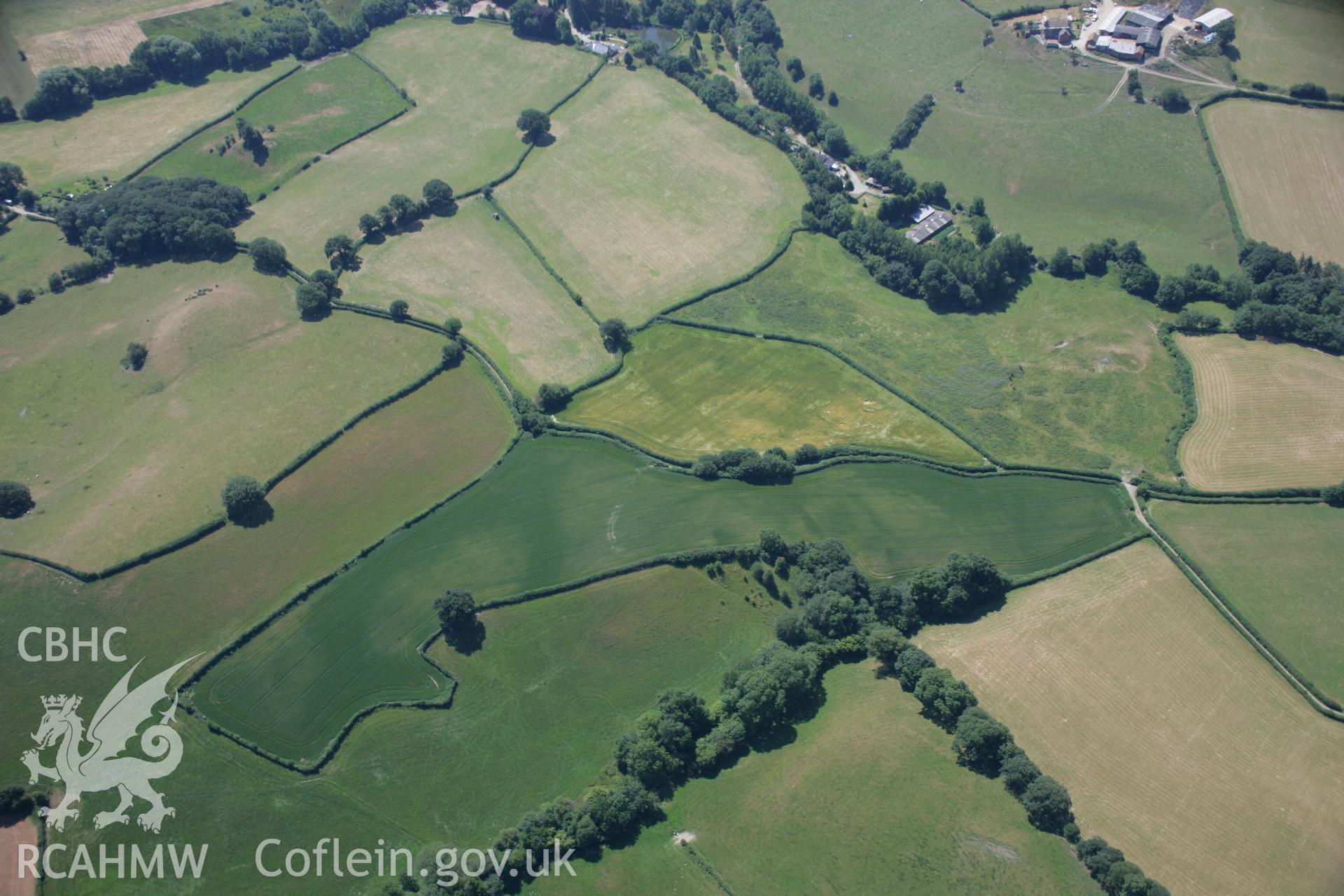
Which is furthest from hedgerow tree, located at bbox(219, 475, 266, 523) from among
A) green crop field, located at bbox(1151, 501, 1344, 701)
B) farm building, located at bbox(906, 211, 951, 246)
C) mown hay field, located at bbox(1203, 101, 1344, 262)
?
mown hay field, located at bbox(1203, 101, 1344, 262)

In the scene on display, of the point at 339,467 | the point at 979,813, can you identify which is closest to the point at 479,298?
the point at 339,467

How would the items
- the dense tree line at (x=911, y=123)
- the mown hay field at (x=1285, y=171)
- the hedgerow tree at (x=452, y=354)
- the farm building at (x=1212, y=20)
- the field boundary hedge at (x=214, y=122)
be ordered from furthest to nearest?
the farm building at (x=1212, y=20), the dense tree line at (x=911, y=123), the field boundary hedge at (x=214, y=122), the mown hay field at (x=1285, y=171), the hedgerow tree at (x=452, y=354)

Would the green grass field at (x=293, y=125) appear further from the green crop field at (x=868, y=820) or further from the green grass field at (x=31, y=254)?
the green crop field at (x=868, y=820)

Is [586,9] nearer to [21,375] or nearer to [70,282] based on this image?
[70,282]

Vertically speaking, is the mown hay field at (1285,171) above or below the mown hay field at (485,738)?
above

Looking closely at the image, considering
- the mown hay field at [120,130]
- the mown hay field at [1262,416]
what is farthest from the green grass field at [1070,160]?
the mown hay field at [120,130]
